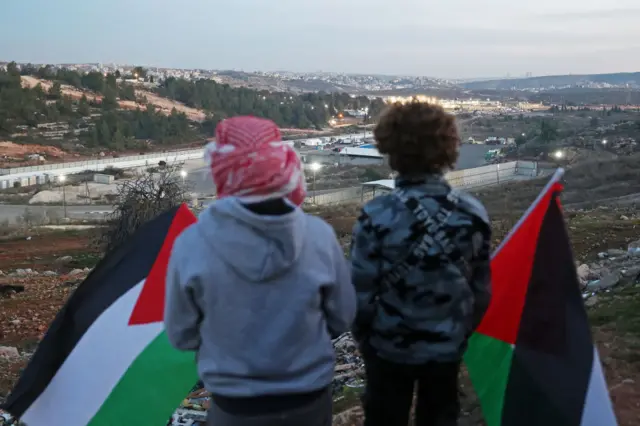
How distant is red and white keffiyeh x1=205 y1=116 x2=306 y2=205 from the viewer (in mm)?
1826

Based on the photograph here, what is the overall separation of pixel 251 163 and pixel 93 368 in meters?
1.74

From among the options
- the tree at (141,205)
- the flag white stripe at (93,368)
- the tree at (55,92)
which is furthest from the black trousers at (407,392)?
the tree at (55,92)

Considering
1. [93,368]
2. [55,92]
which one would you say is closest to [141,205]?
[93,368]

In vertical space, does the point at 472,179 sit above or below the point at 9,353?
below

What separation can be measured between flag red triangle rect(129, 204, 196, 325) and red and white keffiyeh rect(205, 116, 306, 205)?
146 cm

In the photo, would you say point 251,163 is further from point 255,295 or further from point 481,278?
point 481,278

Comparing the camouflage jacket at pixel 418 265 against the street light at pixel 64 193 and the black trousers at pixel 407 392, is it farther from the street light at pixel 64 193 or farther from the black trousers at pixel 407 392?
the street light at pixel 64 193

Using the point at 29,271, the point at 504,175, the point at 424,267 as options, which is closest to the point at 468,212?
the point at 424,267

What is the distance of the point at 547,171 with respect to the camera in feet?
168

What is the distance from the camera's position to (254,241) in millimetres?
1806

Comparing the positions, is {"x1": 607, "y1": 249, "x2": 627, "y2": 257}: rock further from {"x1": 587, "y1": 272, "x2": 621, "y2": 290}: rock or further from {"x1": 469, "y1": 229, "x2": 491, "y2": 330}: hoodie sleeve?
{"x1": 469, "y1": 229, "x2": 491, "y2": 330}: hoodie sleeve

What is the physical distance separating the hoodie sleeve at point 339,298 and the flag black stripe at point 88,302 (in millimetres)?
1543

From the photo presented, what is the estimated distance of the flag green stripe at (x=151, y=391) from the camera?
2951 millimetres

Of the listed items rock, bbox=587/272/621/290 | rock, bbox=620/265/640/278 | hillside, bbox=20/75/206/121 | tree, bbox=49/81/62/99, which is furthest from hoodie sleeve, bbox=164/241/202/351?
hillside, bbox=20/75/206/121
